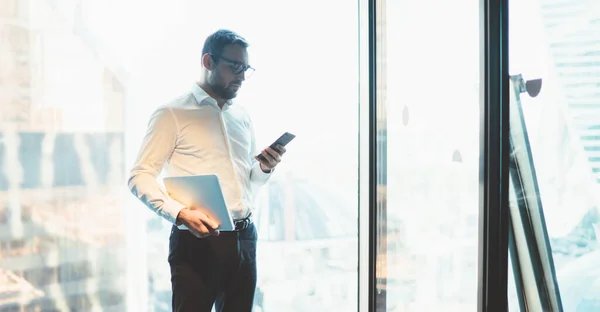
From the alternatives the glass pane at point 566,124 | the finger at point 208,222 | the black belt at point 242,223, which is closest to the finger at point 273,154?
the black belt at point 242,223

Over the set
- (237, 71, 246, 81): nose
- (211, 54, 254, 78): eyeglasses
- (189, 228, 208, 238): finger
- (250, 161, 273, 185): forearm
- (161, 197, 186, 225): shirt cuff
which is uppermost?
(211, 54, 254, 78): eyeglasses

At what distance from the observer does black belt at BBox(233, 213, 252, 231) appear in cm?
181

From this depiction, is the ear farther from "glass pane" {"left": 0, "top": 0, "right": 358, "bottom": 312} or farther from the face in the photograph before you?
"glass pane" {"left": 0, "top": 0, "right": 358, "bottom": 312}

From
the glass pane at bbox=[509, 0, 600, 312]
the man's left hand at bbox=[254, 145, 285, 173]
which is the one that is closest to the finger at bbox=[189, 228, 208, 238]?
the man's left hand at bbox=[254, 145, 285, 173]

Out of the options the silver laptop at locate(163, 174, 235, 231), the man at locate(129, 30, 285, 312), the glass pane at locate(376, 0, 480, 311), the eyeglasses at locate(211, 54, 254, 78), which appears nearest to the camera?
the silver laptop at locate(163, 174, 235, 231)

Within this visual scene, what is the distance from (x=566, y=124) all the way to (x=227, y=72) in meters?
1.16

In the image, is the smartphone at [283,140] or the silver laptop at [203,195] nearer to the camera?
the silver laptop at [203,195]

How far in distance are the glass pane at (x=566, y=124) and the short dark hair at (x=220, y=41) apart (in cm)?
97

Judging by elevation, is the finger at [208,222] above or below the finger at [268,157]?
below

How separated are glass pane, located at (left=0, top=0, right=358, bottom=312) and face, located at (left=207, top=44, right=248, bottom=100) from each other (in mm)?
229

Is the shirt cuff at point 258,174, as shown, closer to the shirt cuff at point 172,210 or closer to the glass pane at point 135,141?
the shirt cuff at point 172,210

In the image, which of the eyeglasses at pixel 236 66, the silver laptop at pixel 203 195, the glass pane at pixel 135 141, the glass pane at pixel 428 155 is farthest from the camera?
the glass pane at pixel 428 155

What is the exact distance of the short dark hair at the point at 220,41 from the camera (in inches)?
73.0

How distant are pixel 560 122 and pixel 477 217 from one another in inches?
17.9
